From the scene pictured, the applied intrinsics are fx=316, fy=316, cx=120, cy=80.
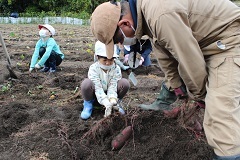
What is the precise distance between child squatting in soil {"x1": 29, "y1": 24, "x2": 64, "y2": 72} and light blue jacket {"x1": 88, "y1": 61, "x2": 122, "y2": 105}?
208cm

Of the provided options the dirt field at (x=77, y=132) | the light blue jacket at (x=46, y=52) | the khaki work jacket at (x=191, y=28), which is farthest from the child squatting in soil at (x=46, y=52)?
the khaki work jacket at (x=191, y=28)

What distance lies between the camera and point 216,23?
2391 millimetres

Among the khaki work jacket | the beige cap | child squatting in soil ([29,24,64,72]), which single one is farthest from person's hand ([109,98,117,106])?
child squatting in soil ([29,24,64,72])

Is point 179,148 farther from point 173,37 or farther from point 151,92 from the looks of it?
point 151,92

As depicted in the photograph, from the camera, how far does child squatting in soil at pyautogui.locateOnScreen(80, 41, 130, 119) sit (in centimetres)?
362

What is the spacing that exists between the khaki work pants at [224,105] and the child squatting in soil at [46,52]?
12.3 feet

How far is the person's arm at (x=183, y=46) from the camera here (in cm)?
213

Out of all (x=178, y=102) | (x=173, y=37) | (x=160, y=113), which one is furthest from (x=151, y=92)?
(x=173, y=37)

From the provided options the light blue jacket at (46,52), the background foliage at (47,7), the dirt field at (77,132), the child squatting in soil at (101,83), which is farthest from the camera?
the background foliage at (47,7)

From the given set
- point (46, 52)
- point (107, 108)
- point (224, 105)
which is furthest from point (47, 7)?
point (224, 105)

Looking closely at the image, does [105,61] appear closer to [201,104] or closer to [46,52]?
[201,104]

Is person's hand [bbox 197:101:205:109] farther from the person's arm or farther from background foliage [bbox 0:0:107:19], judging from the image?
background foliage [bbox 0:0:107:19]

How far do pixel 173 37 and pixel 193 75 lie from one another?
419mm

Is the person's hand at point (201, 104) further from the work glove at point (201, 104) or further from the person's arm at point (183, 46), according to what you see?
the person's arm at point (183, 46)
